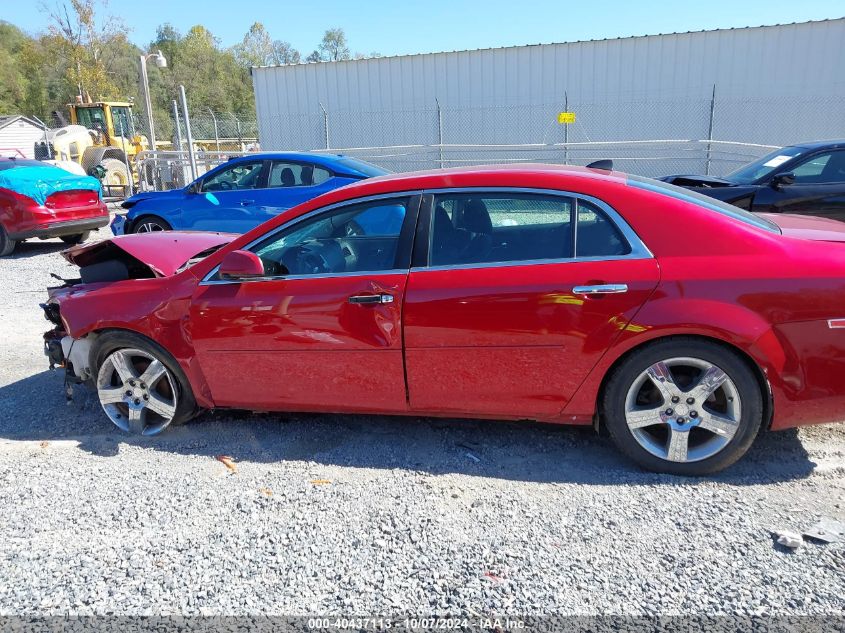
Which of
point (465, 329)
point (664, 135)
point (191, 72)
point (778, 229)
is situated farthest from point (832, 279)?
point (191, 72)

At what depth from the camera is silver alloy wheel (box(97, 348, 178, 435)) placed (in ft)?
12.8

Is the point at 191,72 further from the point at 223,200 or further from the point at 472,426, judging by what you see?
the point at 472,426

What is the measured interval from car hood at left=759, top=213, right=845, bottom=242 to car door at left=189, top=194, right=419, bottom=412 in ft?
6.60

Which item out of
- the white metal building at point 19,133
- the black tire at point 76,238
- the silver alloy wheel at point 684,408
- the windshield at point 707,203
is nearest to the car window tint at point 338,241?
the windshield at point 707,203

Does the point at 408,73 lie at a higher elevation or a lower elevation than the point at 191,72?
lower

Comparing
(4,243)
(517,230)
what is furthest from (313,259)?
(4,243)

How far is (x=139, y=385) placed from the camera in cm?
Result: 392

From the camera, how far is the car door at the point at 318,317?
3350 mm

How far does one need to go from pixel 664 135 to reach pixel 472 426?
14.0 meters

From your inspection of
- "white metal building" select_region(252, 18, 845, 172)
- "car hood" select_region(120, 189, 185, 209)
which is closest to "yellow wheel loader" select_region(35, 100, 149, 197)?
"white metal building" select_region(252, 18, 845, 172)

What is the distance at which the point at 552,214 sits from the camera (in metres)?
3.24

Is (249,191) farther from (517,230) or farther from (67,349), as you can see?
(517,230)

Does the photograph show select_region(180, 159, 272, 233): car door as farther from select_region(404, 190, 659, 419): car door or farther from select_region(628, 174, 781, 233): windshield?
select_region(628, 174, 781, 233): windshield

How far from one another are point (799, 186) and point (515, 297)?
225 inches
